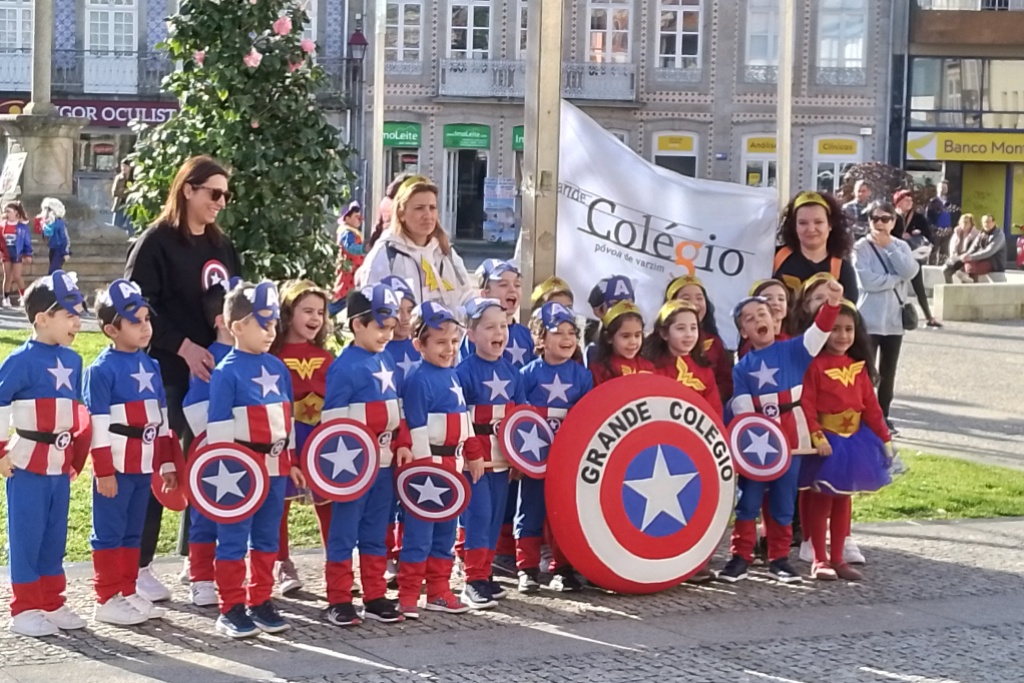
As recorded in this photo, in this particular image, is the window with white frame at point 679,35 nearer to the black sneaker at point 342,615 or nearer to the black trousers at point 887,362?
the black trousers at point 887,362

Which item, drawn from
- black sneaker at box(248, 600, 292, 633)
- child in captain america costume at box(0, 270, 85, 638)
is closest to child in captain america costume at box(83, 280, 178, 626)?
child in captain america costume at box(0, 270, 85, 638)

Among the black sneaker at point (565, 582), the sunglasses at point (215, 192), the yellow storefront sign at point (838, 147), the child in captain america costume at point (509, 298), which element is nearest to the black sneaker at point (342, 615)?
the black sneaker at point (565, 582)

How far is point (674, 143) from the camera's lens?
43.5 m

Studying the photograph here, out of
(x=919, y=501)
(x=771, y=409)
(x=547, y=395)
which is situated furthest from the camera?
(x=919, y=501)

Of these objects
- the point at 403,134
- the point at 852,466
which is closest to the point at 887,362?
the point at 852,466

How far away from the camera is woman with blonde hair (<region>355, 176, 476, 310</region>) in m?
7.55

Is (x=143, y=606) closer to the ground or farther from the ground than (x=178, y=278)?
closer to the ground

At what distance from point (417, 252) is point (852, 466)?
2299mm

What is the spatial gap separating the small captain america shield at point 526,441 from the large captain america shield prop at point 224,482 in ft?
4.00

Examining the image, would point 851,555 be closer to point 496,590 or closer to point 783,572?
point 783,572

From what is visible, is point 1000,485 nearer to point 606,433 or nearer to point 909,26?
point 606,433

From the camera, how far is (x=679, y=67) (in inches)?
1702

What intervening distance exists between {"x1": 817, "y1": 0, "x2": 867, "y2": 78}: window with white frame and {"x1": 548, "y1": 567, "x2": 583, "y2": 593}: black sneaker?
37360 millimetres

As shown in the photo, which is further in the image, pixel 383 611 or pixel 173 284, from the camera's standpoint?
pixel 173 284
